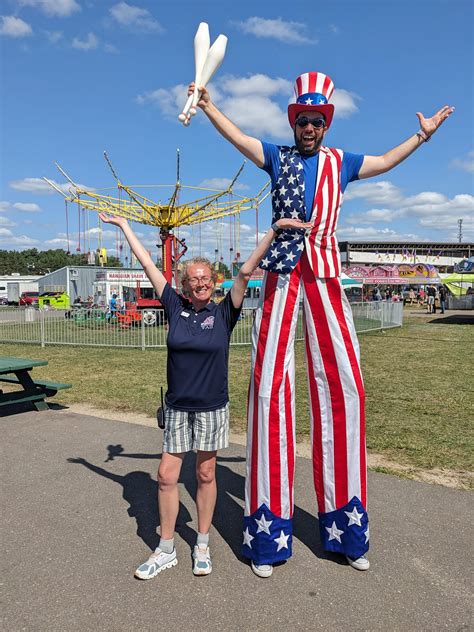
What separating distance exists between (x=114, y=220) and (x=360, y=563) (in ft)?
8.07

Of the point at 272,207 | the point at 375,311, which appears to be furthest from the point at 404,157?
the point at 375,311

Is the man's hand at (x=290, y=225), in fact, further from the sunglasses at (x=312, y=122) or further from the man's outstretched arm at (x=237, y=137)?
the sunglasses at (x=312, y=122)

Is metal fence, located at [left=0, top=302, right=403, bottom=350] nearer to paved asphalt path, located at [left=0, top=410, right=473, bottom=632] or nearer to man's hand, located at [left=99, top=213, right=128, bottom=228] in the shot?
paved asphalt path, located at [left=0, top=410, right=473, bottom=632]

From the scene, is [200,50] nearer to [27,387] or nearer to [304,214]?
[304,214]

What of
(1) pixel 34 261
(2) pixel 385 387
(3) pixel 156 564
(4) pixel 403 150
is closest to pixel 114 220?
(4) pixel 403 150

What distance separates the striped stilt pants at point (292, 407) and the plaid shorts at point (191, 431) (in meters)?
0.27

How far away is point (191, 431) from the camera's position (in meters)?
2.83

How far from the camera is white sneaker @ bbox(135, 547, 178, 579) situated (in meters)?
2.70

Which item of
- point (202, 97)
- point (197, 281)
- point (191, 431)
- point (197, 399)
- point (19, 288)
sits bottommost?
point (191, 431)

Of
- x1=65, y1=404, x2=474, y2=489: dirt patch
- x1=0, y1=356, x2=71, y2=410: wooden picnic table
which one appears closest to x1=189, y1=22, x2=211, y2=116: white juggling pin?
x1=65, y1=404, x2=474, y2=489: dirt patch

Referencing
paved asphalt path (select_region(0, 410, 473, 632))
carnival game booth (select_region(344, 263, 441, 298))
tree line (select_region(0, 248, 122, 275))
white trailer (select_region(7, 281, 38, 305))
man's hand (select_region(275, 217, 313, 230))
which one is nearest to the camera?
paved asphalt path (select_region(0, 410, 473, 632))

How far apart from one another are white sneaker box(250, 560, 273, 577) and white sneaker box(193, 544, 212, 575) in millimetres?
246

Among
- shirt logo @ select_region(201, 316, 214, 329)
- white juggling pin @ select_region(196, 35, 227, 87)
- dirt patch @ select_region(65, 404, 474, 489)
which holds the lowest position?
dirt patch @ select_region(65, 404, 474, 489)

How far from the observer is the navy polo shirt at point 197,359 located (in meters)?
2.79
